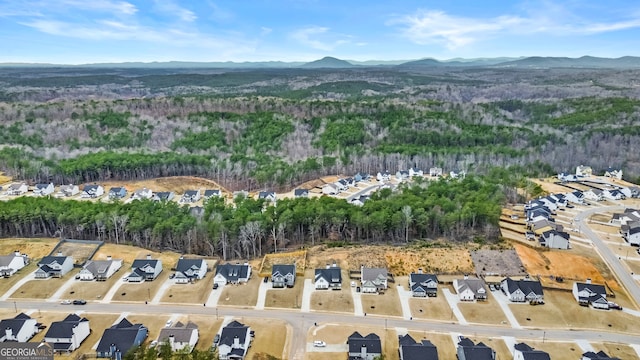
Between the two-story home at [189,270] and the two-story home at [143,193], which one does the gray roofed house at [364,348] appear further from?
the two-story home at [143,193]

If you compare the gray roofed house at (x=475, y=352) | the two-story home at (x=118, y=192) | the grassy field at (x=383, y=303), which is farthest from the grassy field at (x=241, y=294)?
the two-story home at (x=118, y=192)

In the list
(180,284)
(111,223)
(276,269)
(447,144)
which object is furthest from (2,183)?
(447,144)

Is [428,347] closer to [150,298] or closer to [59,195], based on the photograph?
[150,298]

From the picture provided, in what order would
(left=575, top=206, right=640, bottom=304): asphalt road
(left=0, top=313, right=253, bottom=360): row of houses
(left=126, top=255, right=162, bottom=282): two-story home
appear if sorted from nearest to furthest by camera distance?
A: (left=0, top=313, right=253, bottom=360): row of houses, (left=575, top=206, right=640, bottom=304): asphalt road, (left=126, top=255, right=162, bottom=282): two-story home

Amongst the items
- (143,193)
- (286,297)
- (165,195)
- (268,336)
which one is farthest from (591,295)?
(143,193)

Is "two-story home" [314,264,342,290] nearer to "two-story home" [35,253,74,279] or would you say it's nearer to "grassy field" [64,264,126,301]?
"grassy field" [64,264,126,301]

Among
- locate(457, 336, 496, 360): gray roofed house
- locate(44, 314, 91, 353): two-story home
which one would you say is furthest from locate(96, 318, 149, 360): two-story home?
locate(457, 336, 496, 360): gray roofed house
